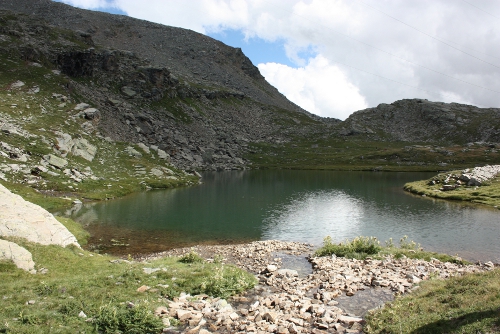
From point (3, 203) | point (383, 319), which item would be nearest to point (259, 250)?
point (383, 319)

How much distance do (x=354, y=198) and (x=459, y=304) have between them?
199 feet

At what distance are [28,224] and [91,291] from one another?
10426 millimetres

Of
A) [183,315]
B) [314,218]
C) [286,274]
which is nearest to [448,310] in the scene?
[183,315]

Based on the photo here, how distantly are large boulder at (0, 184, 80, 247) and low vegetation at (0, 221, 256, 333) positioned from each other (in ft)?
3.49

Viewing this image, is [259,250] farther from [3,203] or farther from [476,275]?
[3,203]

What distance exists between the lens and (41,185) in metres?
56.9

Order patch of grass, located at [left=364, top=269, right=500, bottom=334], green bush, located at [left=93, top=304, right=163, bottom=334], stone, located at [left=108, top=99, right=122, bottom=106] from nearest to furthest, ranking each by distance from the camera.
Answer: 1. patch of grass, located at [left=364, top=269, right=500, bottom=334]
2. green bush, located at [left=93, top=304, right=163, bottom=334]
3. stone, located at [left=108, top=99, right=122, bottom=106]

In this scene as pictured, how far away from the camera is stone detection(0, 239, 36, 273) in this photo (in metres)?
18.4

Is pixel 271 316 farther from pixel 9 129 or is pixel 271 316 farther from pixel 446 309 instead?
pixel 9 129

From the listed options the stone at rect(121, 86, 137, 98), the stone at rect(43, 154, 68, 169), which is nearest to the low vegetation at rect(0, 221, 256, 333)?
the stone at rect(43, 154, 68, 169)

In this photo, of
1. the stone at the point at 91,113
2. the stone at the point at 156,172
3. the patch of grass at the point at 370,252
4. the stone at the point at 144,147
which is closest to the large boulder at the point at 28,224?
the patch of grass at the point at 370,252

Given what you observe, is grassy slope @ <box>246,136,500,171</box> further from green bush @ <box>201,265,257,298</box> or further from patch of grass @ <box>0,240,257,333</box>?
patch of grass @ <box>0,240,257,333</box>

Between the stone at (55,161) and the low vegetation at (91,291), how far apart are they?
48983 millimetres

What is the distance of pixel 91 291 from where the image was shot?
52.0ft
